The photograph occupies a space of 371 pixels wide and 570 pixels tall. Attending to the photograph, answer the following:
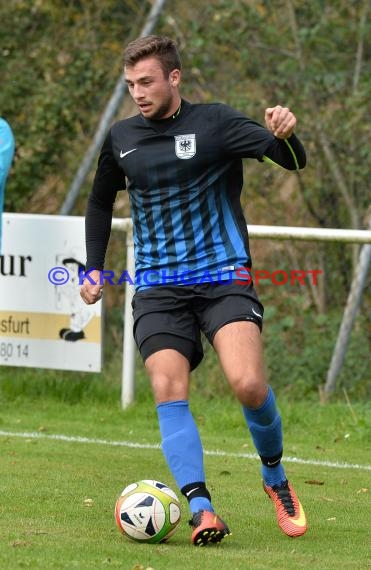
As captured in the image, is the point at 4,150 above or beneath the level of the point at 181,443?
above

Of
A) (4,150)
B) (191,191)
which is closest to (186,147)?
(191,191)

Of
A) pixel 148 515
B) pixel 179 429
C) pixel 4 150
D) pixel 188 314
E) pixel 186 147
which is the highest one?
pixel 186 147

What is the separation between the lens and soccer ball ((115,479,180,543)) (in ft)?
17.4

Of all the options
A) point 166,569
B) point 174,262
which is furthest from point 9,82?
point 166,569

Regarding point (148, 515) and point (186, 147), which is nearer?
point (148, 515)

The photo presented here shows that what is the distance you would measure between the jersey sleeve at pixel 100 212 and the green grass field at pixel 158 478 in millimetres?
1191

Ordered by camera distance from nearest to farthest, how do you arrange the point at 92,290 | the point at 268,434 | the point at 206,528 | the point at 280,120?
the point at 206,528, the point at 280,120, the point at 268,434, the point at 92,290

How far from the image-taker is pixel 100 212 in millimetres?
6070

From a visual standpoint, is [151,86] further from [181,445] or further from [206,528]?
[206,528]

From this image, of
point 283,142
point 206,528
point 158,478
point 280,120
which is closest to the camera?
point 206,528

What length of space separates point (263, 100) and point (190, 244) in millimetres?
6614

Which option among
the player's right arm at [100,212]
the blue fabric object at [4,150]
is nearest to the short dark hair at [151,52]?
the player's right arm at [100,212]

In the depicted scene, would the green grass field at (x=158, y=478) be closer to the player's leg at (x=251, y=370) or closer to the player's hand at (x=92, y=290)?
the player's leg at (x=251, y=370)

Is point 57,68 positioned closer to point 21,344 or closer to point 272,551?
point 21,344
